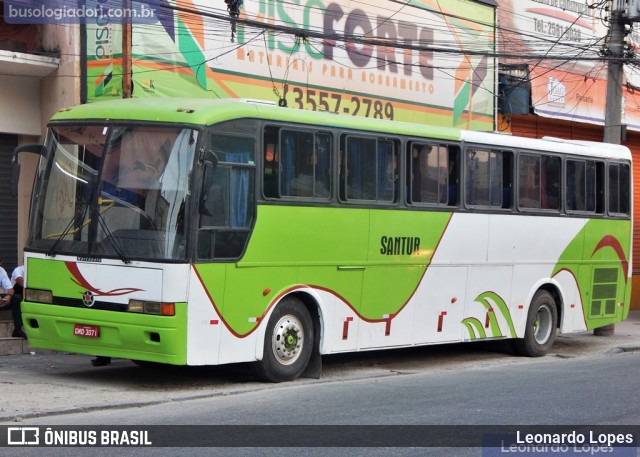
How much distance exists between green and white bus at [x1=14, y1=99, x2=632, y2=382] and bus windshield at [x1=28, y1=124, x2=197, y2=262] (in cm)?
2

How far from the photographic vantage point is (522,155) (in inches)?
666

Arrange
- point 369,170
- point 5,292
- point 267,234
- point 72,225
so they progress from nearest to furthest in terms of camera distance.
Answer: point 72,225 < point 267,234 < point 369,170 < point 5,292

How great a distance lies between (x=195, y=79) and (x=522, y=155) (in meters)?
5.53

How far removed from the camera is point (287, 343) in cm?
1310

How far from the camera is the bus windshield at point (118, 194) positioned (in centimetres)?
1179

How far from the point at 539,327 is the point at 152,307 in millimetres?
8301

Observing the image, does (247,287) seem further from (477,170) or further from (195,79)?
(195,79)

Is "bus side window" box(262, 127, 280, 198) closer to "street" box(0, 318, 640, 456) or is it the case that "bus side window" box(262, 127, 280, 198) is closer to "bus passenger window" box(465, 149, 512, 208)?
"street" box(0, 318, 640, 456)

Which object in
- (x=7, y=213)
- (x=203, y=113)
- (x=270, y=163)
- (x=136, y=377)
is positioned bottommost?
(x=136, y=377)

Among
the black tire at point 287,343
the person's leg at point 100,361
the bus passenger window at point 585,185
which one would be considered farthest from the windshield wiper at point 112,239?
the bus passenger window at point 585,185

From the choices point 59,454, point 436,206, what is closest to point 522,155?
point 436,206

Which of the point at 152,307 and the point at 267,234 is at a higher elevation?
the point at 267,234

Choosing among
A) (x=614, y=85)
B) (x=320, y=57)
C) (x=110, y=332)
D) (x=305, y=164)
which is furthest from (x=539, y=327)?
(x=110, y=332)

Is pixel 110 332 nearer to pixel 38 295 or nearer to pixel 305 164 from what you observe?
pixel 38 295
